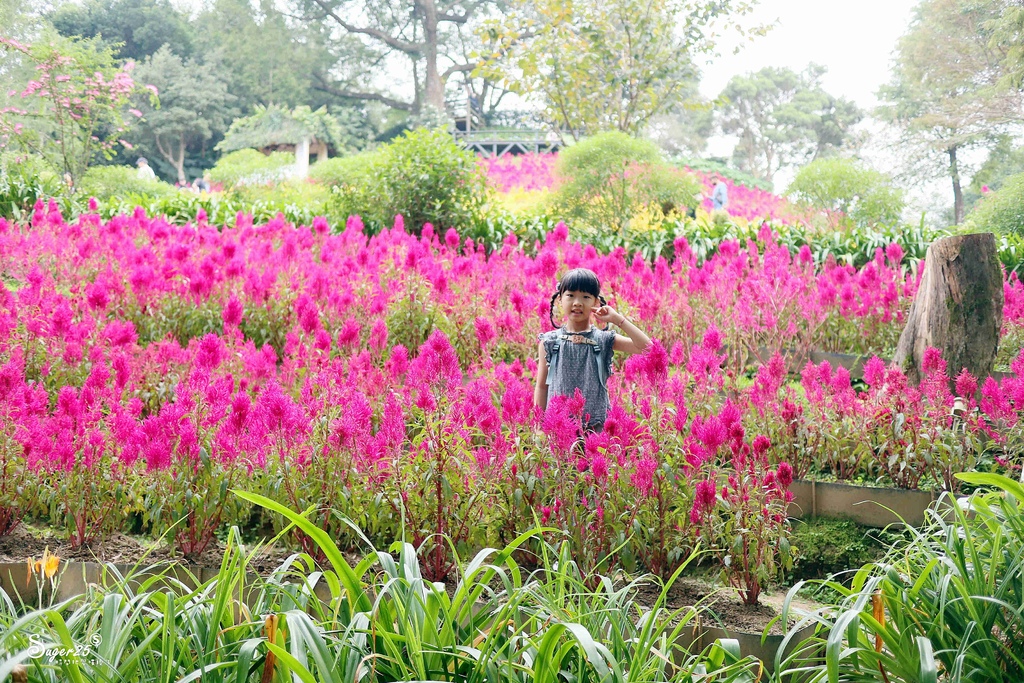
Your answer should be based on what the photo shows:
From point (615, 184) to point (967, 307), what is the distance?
5.24 metres

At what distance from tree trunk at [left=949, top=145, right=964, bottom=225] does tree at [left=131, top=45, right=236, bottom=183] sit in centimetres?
2058

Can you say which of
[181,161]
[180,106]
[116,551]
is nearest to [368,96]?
[180,106]

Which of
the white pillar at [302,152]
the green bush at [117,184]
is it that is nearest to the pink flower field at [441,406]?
the green bush at [117,184]

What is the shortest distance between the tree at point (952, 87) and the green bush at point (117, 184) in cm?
1165

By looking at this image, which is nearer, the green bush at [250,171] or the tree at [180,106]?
the green bush at [250,171]

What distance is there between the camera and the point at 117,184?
14.6 m

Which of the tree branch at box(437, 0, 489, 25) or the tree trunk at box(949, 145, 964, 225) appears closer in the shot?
the tree trunk at box(949, 145, 964, 225)

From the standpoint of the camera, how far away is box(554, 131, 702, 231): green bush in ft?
30.9

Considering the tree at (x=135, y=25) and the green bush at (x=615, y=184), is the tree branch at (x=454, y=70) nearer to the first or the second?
the tree at (x=135, y=25)

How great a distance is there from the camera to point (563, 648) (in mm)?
1944

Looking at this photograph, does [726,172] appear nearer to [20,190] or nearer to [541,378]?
[20,190]

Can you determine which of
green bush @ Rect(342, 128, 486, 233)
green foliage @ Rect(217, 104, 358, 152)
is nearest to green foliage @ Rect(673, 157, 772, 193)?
green foliage @ Rect(217, 104, 358, 152)

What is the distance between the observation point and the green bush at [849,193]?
10445mm

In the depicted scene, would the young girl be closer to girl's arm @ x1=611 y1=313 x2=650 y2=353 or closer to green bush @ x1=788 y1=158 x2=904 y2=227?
girl's arm @ x1=611 y1=313 x2=650 y2=353
